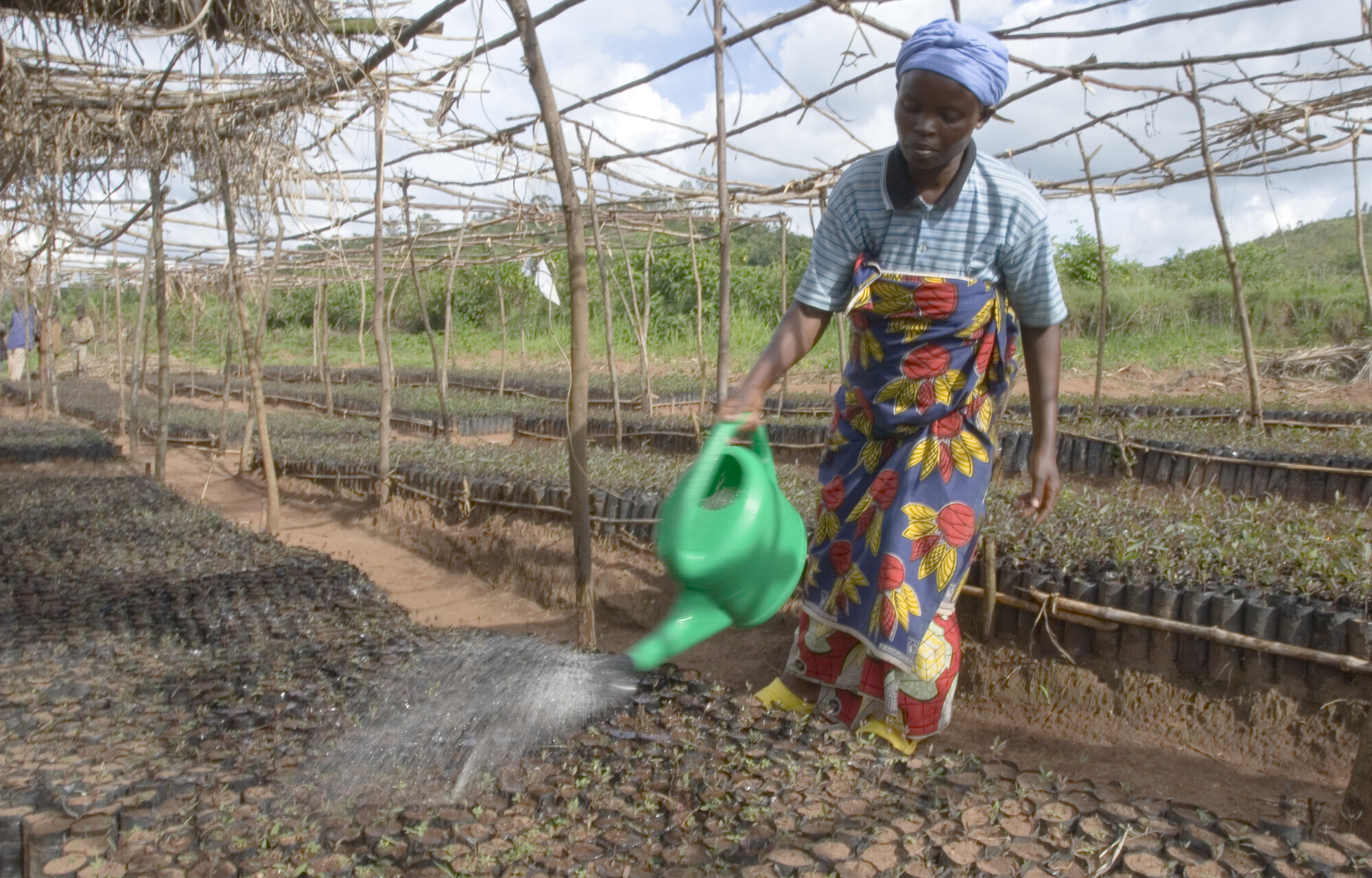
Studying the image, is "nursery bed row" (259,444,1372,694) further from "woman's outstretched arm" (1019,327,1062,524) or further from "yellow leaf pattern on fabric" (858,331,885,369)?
"yellow leaf pattern on fabric" (858,331,885,369)

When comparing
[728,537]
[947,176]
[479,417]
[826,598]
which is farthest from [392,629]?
[479,417]

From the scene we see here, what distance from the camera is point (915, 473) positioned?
93.1 inches

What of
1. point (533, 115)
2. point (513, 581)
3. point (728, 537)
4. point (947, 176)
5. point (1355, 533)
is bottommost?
point (513, 581)

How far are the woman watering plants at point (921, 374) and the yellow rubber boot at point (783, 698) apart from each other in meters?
0.13

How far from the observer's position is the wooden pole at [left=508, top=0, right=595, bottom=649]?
119 inches

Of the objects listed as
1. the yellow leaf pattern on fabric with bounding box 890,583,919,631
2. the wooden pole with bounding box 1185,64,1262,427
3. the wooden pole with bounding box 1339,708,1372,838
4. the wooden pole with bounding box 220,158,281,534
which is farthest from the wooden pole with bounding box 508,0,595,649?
the wooden pole with bounding box 1185,64,1262,427

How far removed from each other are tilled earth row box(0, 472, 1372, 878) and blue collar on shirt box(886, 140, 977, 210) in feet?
3.93

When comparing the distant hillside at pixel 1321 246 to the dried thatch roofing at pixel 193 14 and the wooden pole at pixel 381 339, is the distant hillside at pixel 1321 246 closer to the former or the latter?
the wooden pole at pixel 381 339

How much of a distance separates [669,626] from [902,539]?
24.7 inches

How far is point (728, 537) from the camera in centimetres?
200

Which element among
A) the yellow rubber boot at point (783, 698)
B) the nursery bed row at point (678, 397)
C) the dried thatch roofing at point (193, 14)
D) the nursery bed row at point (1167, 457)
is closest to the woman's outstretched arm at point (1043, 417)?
the yellow rubber boot at point (783, 698)

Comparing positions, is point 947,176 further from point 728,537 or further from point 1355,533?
point 1355,533

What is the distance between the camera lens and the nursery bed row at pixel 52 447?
809 centimetres

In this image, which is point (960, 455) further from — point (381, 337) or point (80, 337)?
point (80, 337)
